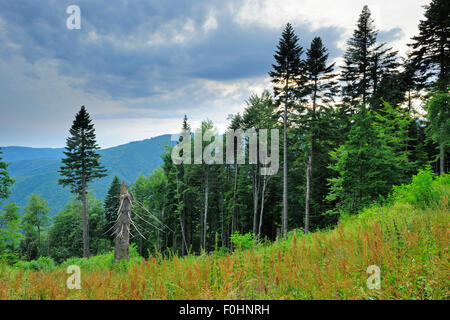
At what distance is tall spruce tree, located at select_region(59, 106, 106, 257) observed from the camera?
79.3 feet

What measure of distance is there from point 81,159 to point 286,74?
24.0m

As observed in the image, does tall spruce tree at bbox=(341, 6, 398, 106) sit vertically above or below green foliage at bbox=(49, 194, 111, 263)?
above

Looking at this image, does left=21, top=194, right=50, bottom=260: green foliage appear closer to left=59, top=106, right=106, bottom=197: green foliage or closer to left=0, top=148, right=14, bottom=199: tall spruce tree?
left=59, top=106, right=106, bottom=197: green foliage

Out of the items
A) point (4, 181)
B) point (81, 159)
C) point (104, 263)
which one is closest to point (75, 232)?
point (81, 159)

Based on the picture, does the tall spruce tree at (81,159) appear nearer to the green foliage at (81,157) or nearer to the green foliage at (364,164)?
the green foliage at (81,157)

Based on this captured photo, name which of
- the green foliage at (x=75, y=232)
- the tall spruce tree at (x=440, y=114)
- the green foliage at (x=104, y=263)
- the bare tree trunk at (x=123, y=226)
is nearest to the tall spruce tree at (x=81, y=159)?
the green foliage at (x=104, y=263)

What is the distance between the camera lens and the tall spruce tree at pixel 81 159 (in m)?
24.2

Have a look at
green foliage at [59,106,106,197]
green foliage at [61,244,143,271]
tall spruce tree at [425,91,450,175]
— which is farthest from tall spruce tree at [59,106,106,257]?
tall spruce tree at [425,91,450,175]

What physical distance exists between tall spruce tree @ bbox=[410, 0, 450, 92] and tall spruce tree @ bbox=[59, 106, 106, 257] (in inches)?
1337

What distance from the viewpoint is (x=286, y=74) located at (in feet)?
67.8

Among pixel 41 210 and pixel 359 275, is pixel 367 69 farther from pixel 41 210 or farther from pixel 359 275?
pixel 41 210

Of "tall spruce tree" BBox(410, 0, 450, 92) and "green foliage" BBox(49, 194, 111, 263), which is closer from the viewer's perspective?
"tall spruce tree" BBox(410, 0, 450, 92)

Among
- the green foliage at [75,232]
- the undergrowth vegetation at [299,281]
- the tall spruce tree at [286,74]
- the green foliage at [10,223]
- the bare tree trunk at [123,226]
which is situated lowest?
the green foliage at [75,232]

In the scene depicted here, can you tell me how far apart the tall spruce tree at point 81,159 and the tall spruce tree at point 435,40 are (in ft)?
111
